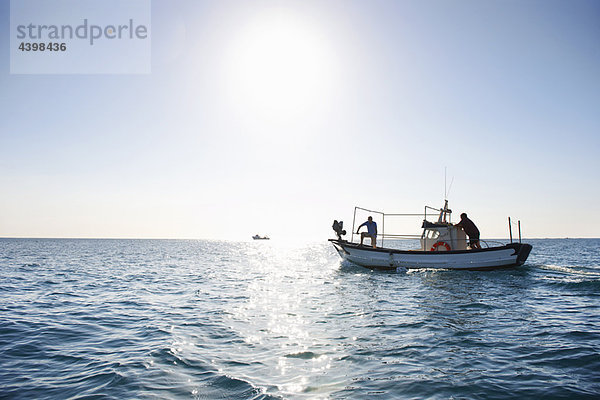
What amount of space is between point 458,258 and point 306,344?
53.8 feet

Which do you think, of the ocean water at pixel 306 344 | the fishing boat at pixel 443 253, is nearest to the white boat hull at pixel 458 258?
the fishing boat at pixel 443 253

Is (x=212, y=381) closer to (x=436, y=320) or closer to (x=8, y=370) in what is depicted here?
(x=8, y=370)

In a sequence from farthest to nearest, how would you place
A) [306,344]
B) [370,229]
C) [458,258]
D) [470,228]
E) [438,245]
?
[370,229] < [438,245] < [470,228] < [458,258] < [306,344]

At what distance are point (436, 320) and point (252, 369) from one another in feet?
19.8

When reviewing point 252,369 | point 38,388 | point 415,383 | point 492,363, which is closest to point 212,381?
point 252,369

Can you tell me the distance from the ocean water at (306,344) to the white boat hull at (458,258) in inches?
219

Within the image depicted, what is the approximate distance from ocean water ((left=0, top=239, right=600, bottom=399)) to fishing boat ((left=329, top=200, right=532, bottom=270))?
559cm

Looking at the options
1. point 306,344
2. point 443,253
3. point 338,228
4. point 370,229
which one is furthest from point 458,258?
point 306,344

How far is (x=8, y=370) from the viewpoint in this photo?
21.8 feet

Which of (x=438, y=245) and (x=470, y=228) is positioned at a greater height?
(x=470, y=228)

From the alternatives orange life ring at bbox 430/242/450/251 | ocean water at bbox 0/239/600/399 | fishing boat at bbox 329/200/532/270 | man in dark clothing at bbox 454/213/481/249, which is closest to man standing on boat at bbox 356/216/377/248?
fishing boat at bbox 329/200/532/270

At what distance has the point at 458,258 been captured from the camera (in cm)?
2147

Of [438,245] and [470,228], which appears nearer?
[470,228]

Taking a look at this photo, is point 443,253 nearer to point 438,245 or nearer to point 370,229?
point 438,245
